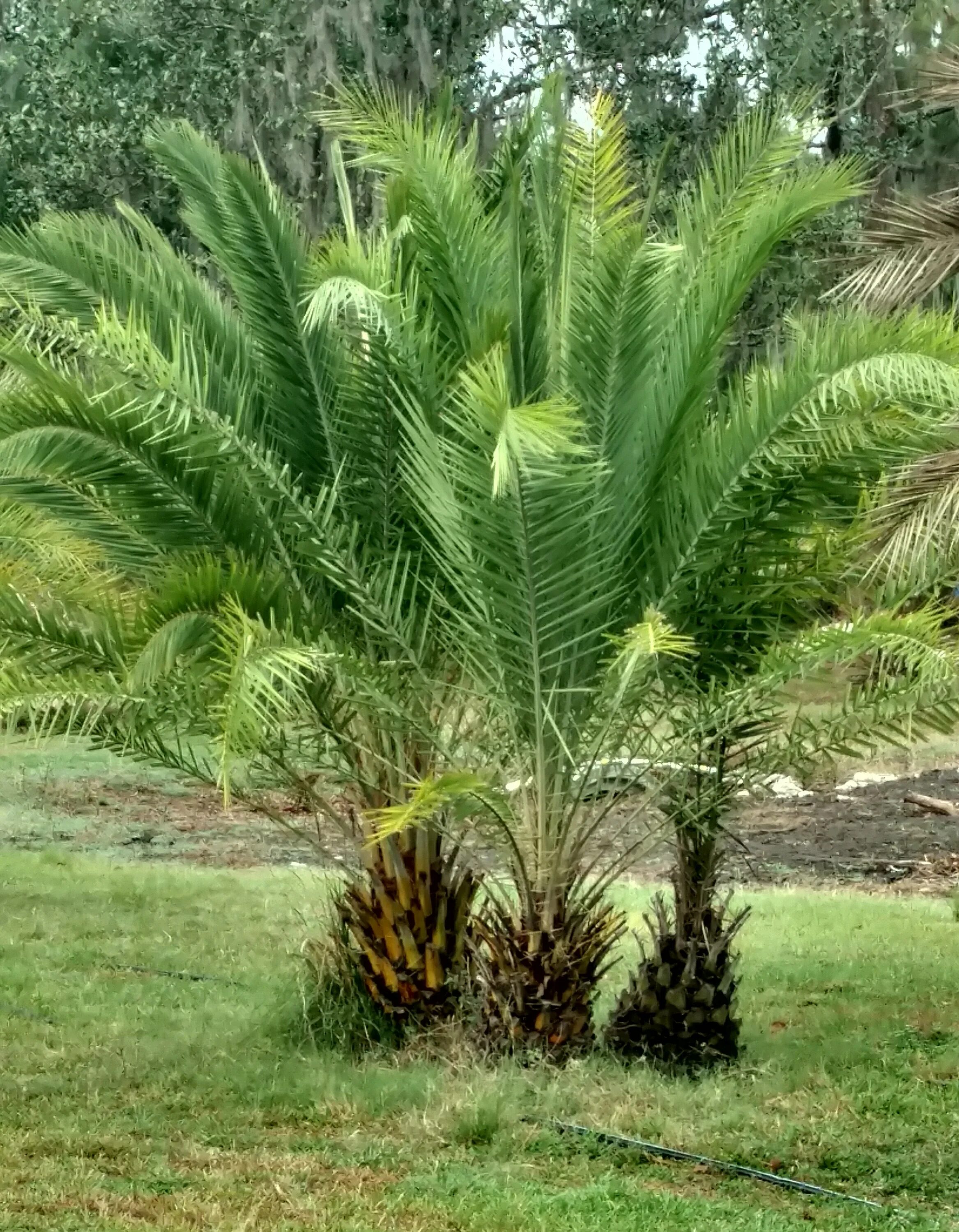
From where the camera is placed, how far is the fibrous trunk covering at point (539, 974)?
6.43 m

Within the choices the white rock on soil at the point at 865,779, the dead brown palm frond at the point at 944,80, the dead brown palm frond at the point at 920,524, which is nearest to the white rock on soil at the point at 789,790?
the white rock on soil at the point at 865,779

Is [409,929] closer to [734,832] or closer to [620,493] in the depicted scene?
[620,493]

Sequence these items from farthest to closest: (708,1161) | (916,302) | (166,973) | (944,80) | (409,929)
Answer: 1. (944,80)
2. (166,973)
3. (916,302)
4. (409,929)
5. (708,1161)

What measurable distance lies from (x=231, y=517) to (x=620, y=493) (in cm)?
157

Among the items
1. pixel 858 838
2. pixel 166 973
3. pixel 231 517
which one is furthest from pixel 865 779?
pixel 231 517

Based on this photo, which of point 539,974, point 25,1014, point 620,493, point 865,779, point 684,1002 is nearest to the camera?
point 620,493

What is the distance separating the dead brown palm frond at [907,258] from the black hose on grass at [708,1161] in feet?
18.9

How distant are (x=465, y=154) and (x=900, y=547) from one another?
276 cm

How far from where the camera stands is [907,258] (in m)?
9.88

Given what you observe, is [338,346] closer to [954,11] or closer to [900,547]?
[900,547]

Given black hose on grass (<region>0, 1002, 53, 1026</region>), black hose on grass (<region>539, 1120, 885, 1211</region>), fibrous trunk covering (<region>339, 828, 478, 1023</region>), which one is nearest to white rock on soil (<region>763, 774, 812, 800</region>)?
fibrous trunk covering (<region>339, 828, 478, 1023</region>)

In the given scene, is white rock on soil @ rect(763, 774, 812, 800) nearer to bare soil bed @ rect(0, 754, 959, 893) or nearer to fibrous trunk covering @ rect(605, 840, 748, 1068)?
bare soil bed @ rect(0, 754, 959, 893)

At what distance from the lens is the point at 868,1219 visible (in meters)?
4.81

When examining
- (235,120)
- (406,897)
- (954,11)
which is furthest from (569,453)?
(954,11)
